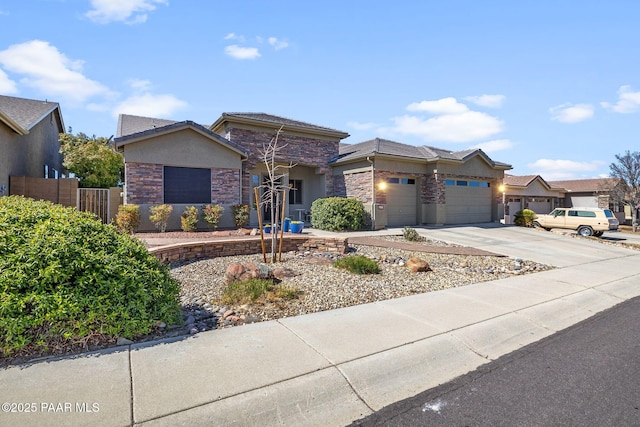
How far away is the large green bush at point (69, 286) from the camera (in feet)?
10.8

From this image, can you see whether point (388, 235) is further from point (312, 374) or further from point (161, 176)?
point (312, 374)

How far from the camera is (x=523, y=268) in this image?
896cm

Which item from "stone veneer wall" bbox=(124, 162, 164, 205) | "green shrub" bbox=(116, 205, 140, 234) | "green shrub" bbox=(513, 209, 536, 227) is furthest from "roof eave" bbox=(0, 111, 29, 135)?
"green shrub" bbox=(513, 209, 536, 227)

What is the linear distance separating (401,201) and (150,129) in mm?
12978

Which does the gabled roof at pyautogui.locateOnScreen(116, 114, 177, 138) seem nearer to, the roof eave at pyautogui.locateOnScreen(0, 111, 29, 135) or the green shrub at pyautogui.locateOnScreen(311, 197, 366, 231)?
the roof eave at pyautogui.locateOnScreen(0, 111, 29, 135)

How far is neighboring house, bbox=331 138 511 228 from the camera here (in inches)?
666

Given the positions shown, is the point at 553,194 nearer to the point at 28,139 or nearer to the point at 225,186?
the point at 225,186

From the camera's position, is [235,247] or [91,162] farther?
[91,162]

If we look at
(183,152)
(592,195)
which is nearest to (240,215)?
(183,152)

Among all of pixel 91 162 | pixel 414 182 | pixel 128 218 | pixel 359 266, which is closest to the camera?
pixel 359 266

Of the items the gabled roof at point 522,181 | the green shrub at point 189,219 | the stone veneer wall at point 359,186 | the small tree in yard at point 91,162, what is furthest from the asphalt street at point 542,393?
the gabled roof at point 522,181

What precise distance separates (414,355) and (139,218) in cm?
1230

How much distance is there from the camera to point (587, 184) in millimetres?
33031

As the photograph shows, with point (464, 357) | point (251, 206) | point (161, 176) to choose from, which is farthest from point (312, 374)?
point (251, 206)
